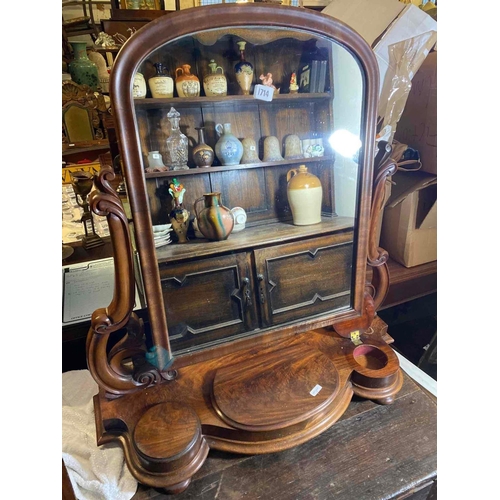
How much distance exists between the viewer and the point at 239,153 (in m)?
0.73

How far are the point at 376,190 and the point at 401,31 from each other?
526 mm

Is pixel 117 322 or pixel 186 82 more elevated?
pixel 186 82

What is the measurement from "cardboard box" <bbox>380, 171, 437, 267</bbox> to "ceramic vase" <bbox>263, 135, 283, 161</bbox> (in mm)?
511

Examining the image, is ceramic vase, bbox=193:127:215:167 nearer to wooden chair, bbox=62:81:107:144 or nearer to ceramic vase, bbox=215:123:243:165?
ceramic vase, bbox=215:123:243:165

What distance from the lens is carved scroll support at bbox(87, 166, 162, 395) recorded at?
1.93 feet

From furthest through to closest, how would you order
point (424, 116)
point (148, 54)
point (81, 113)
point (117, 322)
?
point (81, 113), point (424, 116), point (117, 322), point (148, 54)

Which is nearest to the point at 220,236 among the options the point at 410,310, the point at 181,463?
the point at 181,463

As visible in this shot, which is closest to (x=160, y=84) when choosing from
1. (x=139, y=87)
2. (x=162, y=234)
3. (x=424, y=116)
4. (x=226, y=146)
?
(x=139, y=87)

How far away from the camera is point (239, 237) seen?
0.74 meters

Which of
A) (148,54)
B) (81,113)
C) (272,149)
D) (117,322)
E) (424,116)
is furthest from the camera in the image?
(81,113)

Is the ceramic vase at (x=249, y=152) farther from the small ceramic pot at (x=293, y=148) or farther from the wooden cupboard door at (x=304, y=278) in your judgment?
the wooden cupboard door at (x=304, y=278)

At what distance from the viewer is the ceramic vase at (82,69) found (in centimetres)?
156

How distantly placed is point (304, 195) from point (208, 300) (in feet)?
1.05

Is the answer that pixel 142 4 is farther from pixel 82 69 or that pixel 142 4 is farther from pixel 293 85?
pixel 293 85
